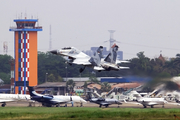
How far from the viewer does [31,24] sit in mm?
150750

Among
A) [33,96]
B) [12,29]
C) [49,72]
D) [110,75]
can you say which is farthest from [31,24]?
[33,96]

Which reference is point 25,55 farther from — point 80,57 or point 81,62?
point 81,62

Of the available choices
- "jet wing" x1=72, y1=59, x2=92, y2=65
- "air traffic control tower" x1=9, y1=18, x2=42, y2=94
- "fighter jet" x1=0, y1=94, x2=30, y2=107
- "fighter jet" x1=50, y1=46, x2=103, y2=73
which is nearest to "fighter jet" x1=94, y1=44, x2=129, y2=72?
"fighter jet" x1=50, y1=46, x2=103, y2=73

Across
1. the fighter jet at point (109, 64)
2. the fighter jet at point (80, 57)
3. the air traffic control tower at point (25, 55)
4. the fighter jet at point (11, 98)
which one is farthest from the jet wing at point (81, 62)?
the air traffic control tower at point (25, 55)

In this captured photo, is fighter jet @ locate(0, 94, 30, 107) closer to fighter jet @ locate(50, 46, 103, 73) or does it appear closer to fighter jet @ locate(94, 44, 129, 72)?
fighter jet @ locate(50, 46, 103, 73)

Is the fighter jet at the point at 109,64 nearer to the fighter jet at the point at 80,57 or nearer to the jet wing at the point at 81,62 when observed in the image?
the fighter jet at the point at 80,57

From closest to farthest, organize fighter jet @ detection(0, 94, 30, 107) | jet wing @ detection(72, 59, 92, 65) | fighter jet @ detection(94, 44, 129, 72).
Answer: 1. jet wing @ detection(72, 59, 92, 65)
2. fighter jet @ detection(94, 44, 129, 72)
3. fighter jet @ detection(0, 94, 30, 107)

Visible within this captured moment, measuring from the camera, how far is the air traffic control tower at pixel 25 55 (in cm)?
14862

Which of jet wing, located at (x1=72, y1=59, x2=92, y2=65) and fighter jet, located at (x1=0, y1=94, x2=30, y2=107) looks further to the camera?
fighter jet, located at (x1=0, y1=94, x2=30, y2=107)

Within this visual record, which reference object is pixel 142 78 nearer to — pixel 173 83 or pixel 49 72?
pixel 173 83

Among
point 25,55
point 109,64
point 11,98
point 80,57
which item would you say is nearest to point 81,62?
point 80,57

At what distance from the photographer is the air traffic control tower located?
14862 centimetres

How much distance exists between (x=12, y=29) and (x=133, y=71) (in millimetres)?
90920

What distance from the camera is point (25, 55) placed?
149000mm
